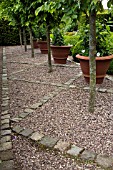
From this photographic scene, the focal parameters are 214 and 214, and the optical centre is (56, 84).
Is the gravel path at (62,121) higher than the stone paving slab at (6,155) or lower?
higher

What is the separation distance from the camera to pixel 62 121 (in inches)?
117

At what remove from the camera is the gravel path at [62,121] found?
2.21 m

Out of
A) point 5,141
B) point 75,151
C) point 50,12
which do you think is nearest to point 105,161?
point 75,151

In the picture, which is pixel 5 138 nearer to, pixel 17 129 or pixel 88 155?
pixel 17 129

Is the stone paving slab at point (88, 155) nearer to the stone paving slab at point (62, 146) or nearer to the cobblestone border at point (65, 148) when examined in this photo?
the cobblestone border at point (65, 148)

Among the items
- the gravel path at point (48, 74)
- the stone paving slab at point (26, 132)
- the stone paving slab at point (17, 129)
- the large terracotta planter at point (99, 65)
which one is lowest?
the stone paving slab at point (26, 132)

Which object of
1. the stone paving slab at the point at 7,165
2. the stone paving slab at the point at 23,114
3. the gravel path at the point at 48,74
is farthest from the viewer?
the gravel path at the point at 48,74

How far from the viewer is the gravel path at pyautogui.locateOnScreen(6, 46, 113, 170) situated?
2.21 metres

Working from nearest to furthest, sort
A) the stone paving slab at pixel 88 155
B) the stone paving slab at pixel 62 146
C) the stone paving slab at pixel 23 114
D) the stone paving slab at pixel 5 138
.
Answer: the stone paving slab at pixel 88 155 → the stone paving slab at pixel 62 146 → the stone paving slab at pixel 5 138 → the stone paving slab at pixel 23 114

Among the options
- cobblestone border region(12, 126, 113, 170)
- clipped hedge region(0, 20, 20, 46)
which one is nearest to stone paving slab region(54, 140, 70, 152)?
cobblestone border region(12, 126, 113, 170)

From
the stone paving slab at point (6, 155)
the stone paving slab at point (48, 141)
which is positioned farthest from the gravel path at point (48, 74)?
the stone paving slab at point (6, 155)

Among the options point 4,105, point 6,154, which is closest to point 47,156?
point 6,154

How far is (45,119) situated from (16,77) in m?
2.64

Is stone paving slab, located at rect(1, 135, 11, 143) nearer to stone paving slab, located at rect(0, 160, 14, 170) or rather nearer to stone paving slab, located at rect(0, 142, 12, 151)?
stone paving slab, located at rect(0, 142, 12, 151)
